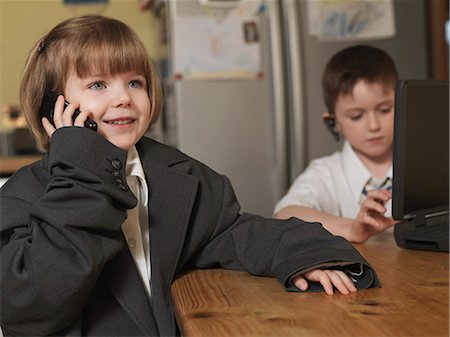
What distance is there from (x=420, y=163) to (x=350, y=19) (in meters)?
1.60

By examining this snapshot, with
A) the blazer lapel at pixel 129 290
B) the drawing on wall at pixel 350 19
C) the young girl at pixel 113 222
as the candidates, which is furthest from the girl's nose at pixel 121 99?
the drawing on wall at pixel 350 19

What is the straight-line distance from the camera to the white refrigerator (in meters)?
2.80

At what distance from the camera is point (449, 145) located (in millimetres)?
1483

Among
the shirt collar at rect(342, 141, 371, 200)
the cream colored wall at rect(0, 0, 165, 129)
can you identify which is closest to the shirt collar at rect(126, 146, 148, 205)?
the shirt collar at rect(342, 141, 371, 200)

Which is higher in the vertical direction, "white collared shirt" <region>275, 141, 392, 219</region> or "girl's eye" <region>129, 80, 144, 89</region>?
"girl's eye" <region>129, 80, 144, 89</region>

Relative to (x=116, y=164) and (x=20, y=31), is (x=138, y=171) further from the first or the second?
(x=20, y=31)

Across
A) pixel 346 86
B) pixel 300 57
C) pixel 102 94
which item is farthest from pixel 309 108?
pixel 102 94

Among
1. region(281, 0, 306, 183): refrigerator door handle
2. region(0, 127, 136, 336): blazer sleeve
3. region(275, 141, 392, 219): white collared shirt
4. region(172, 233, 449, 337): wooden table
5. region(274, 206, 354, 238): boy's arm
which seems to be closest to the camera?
region(172, 233, 449, 337): wooden table

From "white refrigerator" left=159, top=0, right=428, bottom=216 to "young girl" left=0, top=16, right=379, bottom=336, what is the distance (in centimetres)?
145

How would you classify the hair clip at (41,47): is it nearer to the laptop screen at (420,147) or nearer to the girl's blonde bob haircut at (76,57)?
the girl's blonde bob haircut at (76,57)

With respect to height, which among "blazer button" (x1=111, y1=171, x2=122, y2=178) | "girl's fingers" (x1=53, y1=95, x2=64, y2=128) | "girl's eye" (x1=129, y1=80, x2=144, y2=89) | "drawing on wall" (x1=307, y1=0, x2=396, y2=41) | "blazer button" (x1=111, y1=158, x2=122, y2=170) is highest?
"drawing on wall" (x1=307, y1=0, x2=396, y2=41)

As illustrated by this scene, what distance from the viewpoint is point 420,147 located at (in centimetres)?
140

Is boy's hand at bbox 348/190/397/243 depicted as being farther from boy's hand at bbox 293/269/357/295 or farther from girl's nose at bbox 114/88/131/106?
girl's nose at bbox 114/88/131/106

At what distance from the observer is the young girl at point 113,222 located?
3.19ft
